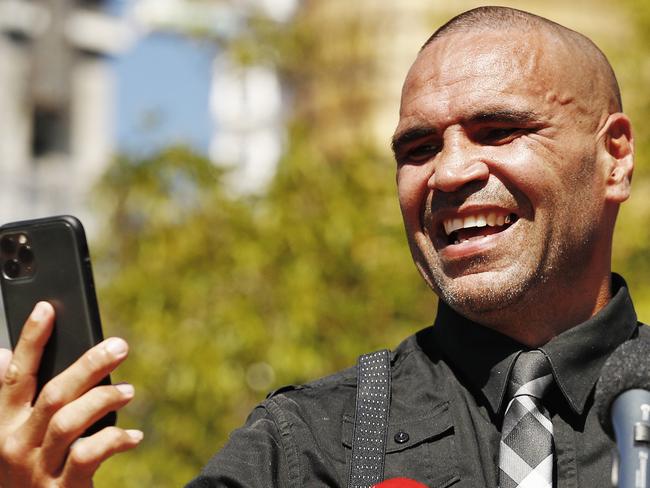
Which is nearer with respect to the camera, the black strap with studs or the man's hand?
the man's hand

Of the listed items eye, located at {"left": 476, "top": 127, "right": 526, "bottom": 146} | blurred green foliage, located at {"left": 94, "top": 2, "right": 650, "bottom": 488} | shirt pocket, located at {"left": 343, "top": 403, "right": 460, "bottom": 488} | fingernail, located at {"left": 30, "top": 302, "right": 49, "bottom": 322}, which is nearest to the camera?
fingernail, located at {"left": 30, "top": 302, "right": 49, "bottom": 322}

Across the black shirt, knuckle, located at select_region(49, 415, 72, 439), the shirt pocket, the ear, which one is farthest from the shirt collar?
knuckle, located at select_region(49, 415, 72, 439)

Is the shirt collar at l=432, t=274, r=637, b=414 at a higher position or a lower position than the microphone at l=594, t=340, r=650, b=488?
lower

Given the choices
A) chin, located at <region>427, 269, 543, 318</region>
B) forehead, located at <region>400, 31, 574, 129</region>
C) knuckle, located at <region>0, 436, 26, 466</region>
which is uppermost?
forehead, located at <region>400, 31, 574, 129</region>

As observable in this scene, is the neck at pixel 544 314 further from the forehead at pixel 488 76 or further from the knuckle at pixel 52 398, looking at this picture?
the knuckle at pixel 52 398

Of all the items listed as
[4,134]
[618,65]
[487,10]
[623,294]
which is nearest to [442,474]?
[623,294]

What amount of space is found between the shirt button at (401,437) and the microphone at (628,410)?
60 centimetres

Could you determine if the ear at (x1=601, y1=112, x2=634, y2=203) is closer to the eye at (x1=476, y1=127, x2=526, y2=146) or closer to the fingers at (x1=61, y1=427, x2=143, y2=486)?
the eye at (x1=476, y1=127, x2=526, y2=146)

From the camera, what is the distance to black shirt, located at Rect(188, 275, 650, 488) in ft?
7.18

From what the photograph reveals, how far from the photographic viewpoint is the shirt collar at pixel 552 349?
2.31 m

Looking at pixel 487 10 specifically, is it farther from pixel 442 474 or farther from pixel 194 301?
pixel 194 301

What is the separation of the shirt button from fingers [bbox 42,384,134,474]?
541 mm

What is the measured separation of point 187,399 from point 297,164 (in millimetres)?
1602

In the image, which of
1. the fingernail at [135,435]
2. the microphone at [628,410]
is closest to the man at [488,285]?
the fingernail at [135,435]
